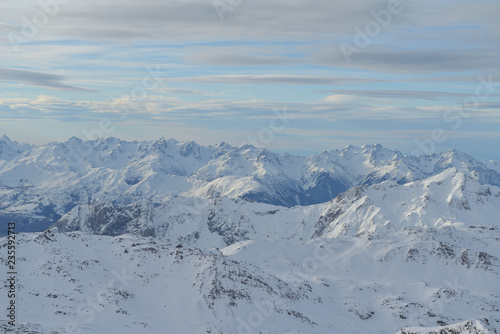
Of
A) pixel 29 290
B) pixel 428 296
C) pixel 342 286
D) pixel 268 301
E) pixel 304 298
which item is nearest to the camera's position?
pixel 29 290

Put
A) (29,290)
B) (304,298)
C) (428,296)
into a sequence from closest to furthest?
(29,290), (304,298), (428,296)

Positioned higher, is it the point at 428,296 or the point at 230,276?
the point at 230,276

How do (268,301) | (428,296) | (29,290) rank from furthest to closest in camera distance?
1. (428,296)
2. (268,301)
3. (29,290)

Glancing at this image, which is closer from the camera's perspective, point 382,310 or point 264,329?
point 264,329

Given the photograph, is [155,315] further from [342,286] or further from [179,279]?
[342,286]

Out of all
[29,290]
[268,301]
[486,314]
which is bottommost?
[486,314]

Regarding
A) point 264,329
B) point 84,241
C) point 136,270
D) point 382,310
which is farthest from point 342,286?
point 84,241

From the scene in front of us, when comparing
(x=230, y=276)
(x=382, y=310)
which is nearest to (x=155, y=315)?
(x=230, y=276)

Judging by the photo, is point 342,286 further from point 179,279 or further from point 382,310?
point 179,279

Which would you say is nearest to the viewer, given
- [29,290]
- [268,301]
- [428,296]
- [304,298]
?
[29,290]
